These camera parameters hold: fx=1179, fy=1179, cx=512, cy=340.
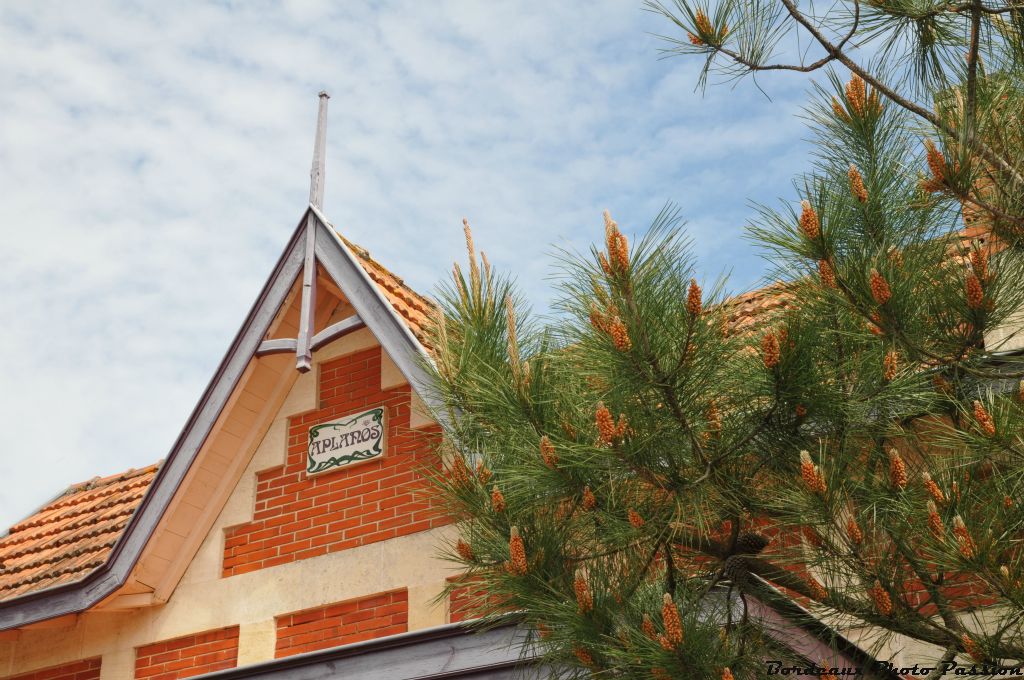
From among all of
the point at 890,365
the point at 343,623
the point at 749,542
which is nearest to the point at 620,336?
the point at 890,365

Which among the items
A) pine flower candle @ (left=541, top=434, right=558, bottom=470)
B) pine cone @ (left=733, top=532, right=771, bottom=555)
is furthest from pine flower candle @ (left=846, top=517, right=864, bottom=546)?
pine flower candle @ (left=541, top=434, right=558, bottom=470)

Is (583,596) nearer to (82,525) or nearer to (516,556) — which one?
(516,556)

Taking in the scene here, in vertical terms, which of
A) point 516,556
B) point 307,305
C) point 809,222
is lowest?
point 516,556

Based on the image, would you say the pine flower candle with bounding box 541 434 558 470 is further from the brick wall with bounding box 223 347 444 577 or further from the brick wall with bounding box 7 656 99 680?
the brick wall with bounding box 7 656 99 680

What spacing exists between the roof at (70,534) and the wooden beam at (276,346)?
5.53 feet

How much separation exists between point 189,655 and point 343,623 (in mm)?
1199

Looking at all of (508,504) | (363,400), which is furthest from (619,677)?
(363,400)

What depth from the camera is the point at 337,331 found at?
7941 millimetres

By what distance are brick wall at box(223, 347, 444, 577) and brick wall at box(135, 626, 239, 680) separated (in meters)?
0.44

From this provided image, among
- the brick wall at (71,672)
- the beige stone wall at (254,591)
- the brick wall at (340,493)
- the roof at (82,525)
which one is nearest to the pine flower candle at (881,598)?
the beige stone wall at (254,591)

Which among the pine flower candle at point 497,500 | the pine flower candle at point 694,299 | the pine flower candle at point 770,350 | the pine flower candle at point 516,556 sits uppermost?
the pine flower candle at point 694,299

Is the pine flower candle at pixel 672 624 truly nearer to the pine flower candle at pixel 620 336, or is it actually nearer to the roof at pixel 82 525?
the pine flower candle at pixel 620 336

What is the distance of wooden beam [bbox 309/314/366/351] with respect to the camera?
7.93m

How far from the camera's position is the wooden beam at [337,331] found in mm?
7926
